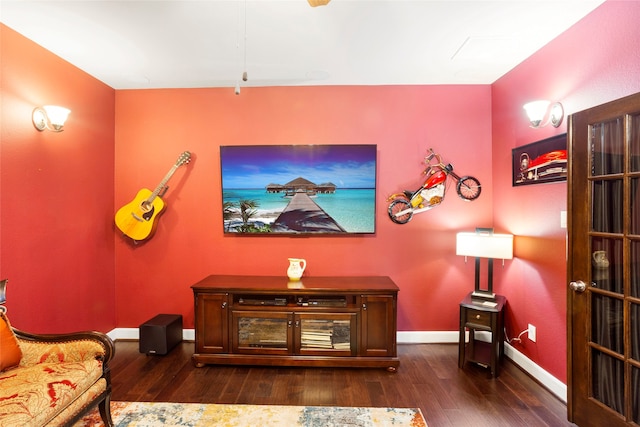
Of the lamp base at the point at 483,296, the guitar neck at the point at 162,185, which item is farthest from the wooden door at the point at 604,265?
the guitar neck at the point at 162,185

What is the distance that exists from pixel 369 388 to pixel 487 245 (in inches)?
62.1

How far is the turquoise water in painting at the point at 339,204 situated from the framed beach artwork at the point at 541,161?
1333mm

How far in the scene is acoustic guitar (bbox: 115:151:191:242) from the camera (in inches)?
120

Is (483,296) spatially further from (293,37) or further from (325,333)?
(293,37)

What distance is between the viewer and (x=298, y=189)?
3.07 m

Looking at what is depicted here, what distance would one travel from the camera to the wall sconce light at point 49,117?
2.30 metres

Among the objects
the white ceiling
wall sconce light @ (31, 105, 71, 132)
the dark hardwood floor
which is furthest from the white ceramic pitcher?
wall sconce light @ (31, 105, 71, 132)

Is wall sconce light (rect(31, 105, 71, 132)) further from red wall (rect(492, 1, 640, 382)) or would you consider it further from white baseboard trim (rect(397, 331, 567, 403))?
red wall (rect(492, 1, 640, 382))

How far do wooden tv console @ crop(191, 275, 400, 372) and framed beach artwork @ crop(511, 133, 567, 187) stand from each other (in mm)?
1508

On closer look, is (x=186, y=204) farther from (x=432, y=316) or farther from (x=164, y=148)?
(x=432, y=316)

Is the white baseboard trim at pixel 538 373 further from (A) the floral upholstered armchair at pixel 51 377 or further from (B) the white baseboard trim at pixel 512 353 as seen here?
(A) the floral upholstered armchair at pixel 51 377

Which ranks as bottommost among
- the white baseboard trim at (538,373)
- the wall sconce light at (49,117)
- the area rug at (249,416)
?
the area rug at (249,416)

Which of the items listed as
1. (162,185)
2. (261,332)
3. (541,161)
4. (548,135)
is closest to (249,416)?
(261,332)

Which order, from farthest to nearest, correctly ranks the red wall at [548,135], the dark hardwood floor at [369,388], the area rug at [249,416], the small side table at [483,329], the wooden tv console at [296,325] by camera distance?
the wooden tv console at [296,325]
the small side table at [483,329]
the dark hardwood floor at [369,388]
the area rug at [249,416]
the red wall at [548,135]
